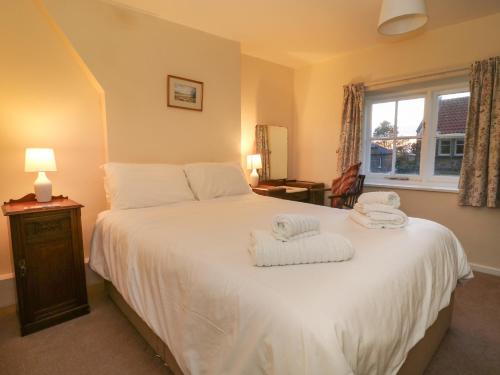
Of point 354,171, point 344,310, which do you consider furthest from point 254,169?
point 344,310

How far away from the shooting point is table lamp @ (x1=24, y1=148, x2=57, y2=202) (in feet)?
6.10

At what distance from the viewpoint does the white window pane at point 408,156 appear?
327 cm

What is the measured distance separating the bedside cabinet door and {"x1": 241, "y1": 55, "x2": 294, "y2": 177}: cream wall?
6.96 ft

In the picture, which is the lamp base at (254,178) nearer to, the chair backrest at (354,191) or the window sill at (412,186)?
the chair backrest at (354,191)

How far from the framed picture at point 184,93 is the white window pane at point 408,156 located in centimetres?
243

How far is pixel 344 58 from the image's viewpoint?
11.7 ft

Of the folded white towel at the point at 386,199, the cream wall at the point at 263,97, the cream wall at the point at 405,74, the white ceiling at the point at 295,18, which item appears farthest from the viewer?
the cream wall at the point at 263,97

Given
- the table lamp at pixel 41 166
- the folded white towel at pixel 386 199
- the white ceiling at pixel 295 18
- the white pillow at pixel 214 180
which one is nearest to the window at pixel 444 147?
the white ceiling at pixel 295 18

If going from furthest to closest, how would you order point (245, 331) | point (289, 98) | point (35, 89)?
point (289, 98)
point (35, 89)
point (245, 331)

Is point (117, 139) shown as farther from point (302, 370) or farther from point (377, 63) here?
point (377, 63)

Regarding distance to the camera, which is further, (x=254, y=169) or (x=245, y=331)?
(x=254, y=169)

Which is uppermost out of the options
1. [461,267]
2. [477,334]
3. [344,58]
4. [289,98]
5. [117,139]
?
[344,58]

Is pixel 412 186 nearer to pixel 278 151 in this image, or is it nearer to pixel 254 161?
pixel 278 151

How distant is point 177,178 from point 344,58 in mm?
2668
